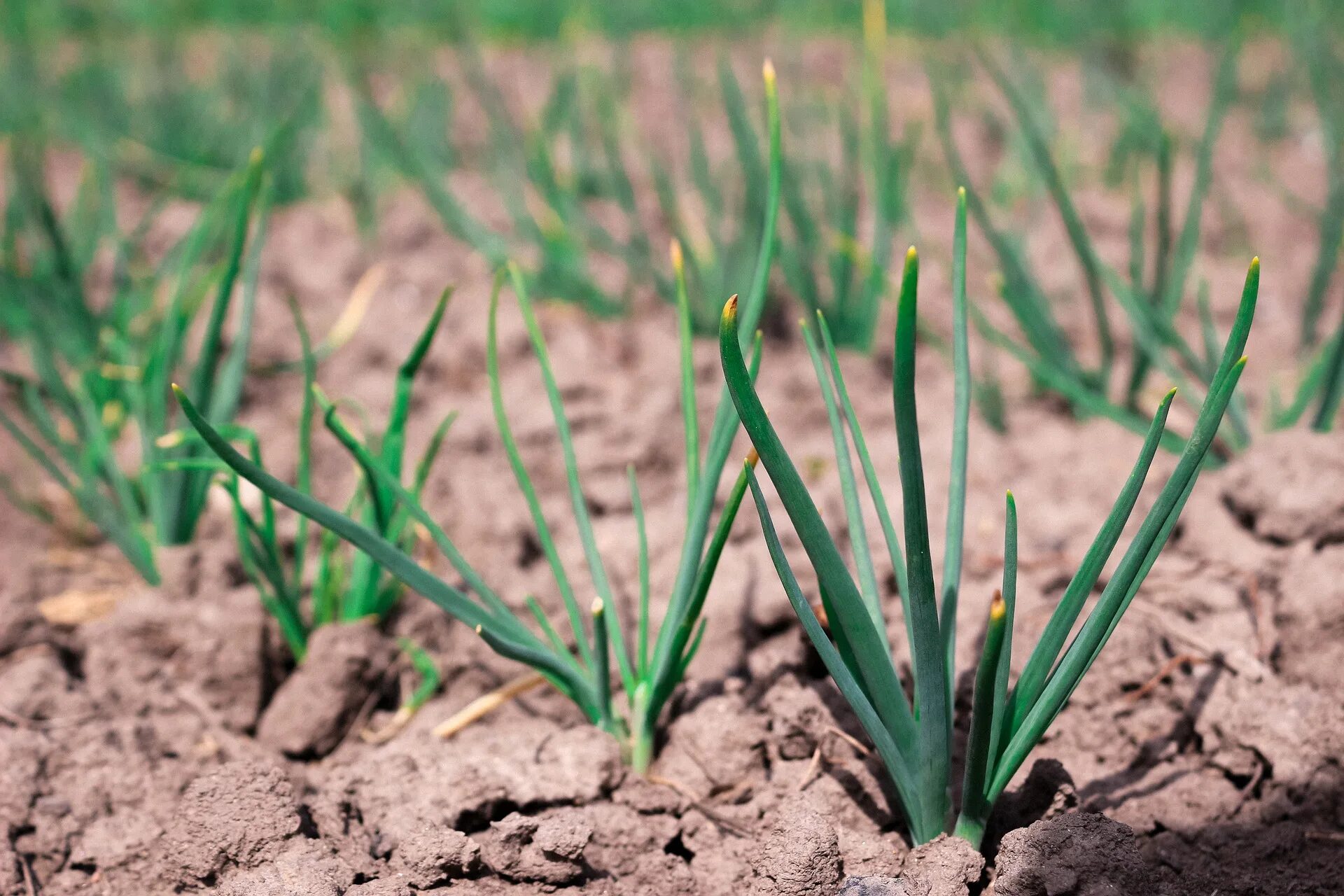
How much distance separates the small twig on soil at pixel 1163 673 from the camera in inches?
47.5

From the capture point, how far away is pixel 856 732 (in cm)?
116

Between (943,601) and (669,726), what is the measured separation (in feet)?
1.30

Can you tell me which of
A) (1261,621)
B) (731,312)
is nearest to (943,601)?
(731,312)

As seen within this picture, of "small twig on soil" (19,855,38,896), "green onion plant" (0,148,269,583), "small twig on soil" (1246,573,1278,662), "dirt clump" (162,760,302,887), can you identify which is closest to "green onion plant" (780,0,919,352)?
"small twig on soil" (1246,573,1278,662)

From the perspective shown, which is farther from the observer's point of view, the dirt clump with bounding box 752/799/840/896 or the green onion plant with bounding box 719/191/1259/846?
the dirt clump with bounding box 752/799/840/896

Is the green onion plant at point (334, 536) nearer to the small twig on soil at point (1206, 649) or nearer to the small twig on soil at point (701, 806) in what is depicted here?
the small twig on soil at point (701, 806)

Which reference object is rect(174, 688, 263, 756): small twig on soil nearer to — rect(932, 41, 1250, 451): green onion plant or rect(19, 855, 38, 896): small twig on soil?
rect(19, 855, 38, 896): small twig on soil

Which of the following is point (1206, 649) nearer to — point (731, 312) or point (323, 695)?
point (731, 312)

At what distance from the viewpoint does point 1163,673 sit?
3.96 feet

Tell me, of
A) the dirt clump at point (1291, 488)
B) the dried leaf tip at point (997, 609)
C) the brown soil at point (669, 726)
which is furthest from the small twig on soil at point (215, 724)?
the dirt clump at point (1291, 488)

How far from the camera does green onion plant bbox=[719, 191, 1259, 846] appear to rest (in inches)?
33.4

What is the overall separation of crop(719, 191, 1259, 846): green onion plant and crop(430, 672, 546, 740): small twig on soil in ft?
1.48

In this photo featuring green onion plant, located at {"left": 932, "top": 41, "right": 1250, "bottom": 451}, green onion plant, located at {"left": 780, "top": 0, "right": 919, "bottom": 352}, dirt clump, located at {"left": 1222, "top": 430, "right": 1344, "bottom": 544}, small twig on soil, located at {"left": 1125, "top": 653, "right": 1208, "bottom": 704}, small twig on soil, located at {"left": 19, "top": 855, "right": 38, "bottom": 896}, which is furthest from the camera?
green onion plant, located at {"left": 780, "top": 0, "right": 919, "bottom": 352}

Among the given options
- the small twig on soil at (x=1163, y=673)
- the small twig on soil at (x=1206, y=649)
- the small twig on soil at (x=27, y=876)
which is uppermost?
the small twig on soil at (x=1206, y=649)
